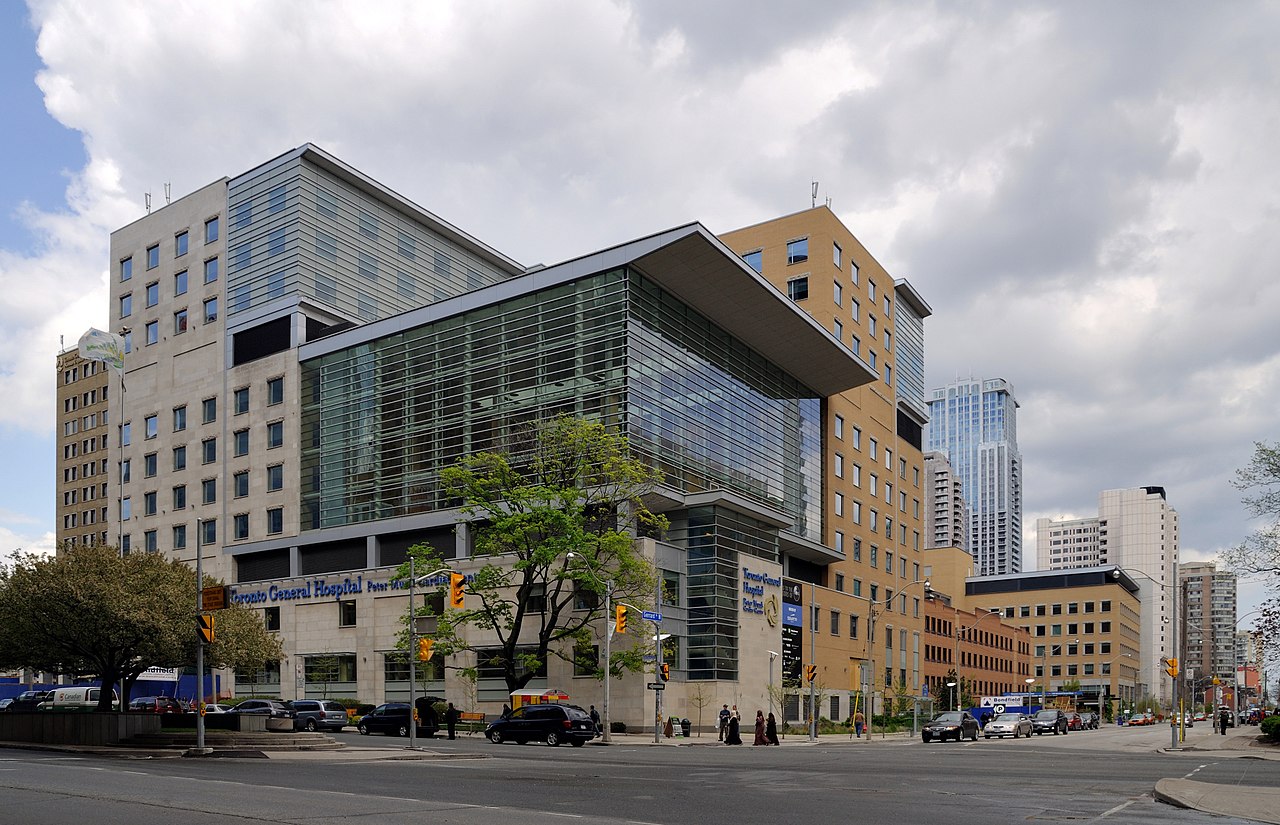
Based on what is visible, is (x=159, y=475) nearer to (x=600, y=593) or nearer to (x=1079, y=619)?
(x=600, y=593)

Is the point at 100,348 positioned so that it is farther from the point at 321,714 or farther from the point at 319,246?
the point at 321,714

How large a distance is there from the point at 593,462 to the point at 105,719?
2693cm

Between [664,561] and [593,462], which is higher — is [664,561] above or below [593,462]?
below

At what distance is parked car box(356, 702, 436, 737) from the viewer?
177 ft

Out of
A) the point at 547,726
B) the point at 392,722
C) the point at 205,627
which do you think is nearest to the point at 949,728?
the point at 547,726

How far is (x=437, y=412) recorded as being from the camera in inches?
2876

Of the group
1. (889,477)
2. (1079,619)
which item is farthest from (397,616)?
Result: (1079,619)

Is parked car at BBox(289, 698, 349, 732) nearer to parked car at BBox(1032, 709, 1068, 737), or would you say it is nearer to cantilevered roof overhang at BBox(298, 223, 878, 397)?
cantilevered roof overhang at BBox(298, 223, 878, 397)

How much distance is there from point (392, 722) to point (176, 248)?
52.3m

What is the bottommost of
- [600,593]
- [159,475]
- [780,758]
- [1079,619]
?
[1079,619]

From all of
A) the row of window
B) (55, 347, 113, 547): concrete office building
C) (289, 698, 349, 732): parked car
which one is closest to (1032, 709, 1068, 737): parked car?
(289, 698, 349, 732): parked car

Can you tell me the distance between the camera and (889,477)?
344ft

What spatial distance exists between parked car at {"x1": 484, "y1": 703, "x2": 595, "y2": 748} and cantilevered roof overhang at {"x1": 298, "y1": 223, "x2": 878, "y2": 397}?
27179 millimetres

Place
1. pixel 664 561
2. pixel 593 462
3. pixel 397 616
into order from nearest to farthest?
pixel 593 462
pixel 664 561
pixel 397 616
